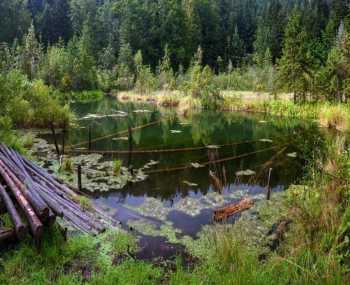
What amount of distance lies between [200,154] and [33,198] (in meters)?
8.57

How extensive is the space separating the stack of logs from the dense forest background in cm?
2210

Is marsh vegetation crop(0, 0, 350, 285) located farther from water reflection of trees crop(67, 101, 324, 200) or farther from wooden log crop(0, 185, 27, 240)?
wooden log crop(0, 185, 27, 240)

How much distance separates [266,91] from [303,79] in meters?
5.19

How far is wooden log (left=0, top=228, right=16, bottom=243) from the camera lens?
4720 millimetres

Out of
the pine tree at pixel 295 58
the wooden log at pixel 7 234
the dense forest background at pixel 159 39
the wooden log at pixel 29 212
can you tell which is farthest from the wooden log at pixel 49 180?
the dense forest background at pixel 159 39

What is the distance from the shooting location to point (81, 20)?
217ft

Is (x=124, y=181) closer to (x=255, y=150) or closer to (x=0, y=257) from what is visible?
(x=0, y=257)

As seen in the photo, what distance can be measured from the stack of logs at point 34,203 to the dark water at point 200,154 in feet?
3.70

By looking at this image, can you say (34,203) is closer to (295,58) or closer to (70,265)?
(70,265)

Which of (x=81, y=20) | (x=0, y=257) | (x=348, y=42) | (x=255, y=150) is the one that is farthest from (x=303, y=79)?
(x=81, y=20)

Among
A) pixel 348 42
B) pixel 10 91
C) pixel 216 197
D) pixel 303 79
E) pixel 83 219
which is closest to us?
pixel 83 219

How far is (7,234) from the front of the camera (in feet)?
15.6

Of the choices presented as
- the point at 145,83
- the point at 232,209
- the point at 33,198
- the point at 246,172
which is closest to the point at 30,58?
the point at 145,83

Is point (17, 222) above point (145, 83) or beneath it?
beneath
